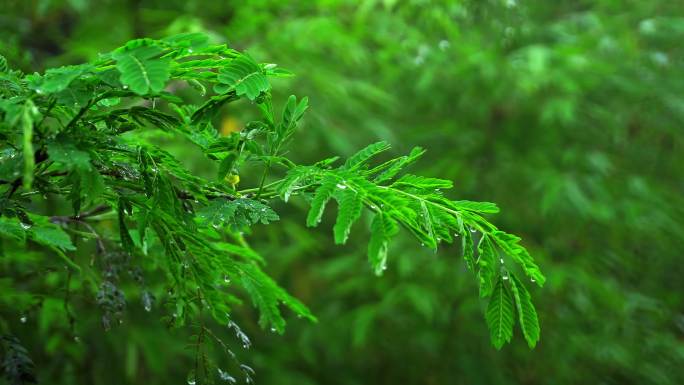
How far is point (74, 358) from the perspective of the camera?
3.37 metres

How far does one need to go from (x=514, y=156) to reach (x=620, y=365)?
126 centimetres

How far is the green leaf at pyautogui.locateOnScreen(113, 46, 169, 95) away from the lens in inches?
36.1

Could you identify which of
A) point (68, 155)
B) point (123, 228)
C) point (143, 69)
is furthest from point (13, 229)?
point (143, 69)

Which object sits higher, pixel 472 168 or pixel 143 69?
pixel 143 69

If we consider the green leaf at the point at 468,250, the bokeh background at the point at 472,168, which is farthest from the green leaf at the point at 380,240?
the bokeh background at the point at 472,168

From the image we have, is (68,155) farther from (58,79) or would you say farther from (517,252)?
(517,252)

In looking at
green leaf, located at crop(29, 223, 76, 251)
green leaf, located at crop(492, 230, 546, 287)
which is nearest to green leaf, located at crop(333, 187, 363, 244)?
green leaf, located at crop(492, 230, 546, 287)

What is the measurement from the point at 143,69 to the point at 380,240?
0.39 m

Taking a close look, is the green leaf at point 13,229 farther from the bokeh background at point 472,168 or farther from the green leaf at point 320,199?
the bokeh background at point 472,168

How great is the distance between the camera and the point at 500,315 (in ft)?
3.70

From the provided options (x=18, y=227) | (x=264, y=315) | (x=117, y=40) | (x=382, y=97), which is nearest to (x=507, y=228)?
(x=382, y=97)

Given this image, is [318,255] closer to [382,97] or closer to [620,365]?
[382,97]

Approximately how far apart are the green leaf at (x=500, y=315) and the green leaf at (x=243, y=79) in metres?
0.48

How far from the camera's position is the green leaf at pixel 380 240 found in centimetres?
99
